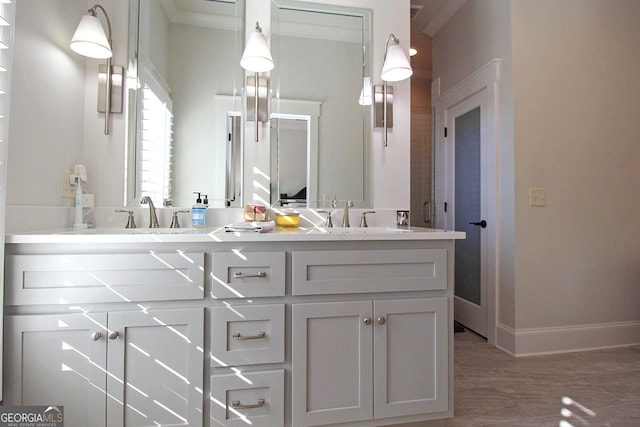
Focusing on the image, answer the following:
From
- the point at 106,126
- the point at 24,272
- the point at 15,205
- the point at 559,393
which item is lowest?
the point at 559,393

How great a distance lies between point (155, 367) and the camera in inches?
47.2

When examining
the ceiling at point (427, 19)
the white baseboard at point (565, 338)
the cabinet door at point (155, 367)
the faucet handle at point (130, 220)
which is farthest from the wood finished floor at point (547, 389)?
the ceiling at point (427, 19)

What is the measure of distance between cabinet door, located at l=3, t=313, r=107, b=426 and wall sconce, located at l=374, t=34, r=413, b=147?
5.62ft

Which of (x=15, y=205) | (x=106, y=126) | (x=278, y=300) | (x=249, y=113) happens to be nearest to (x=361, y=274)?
(x=278, y=300)

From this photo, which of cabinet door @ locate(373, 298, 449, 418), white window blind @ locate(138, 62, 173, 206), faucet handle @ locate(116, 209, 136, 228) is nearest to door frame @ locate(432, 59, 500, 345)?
cabinet door @ locate(373, 298, 449, 418)

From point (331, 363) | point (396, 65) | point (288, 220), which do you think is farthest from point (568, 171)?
point (331, 363)

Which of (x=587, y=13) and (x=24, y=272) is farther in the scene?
(x=587, y=13)

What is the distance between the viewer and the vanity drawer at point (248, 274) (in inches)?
48.9

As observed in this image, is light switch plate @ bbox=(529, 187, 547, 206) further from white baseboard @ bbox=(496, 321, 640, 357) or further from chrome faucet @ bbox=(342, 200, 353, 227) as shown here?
chrome faucet @ bbox=(342, 200, 353, 227)

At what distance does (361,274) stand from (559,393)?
4.84 feet

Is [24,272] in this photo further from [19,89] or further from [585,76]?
[585,76]

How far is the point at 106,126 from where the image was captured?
67.1 inches

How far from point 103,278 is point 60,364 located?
0.34m

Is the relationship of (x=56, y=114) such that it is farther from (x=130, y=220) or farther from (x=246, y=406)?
(x=246, y=406)
